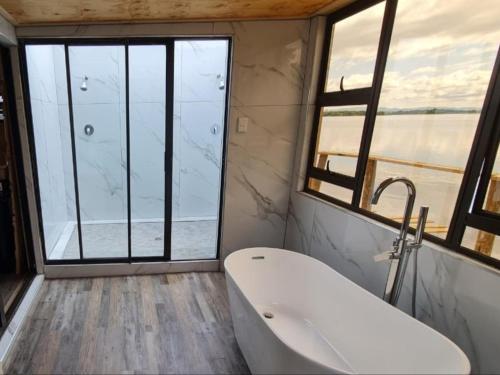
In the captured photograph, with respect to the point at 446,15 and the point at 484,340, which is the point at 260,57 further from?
the point at 484,340

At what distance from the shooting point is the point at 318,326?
5.86 ft

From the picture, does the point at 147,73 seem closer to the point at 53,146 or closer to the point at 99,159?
the point at 99,159

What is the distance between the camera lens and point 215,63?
3.51 metres

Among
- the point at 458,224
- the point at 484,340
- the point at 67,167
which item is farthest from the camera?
the point at 67,167

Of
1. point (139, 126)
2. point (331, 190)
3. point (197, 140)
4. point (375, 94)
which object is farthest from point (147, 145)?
point (375, 94)

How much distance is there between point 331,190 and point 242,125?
930 millimetres

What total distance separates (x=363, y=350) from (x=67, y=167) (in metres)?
3.40

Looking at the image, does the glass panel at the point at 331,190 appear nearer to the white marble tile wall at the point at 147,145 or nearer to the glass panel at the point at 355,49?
the glass panel at the point at 355,49

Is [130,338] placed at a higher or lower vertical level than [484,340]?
lower

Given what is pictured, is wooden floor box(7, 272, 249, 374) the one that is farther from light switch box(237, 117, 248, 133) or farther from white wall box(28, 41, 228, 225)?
light switch box(237, 117, 248, 133)

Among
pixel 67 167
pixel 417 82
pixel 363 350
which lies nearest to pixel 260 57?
pixel 417 82

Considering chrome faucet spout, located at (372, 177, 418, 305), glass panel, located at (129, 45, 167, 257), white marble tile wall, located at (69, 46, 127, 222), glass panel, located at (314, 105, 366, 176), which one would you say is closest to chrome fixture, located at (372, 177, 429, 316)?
chrome faucet spout, located at (372, 177, 418, 305)

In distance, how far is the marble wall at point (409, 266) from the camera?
3.83 feet

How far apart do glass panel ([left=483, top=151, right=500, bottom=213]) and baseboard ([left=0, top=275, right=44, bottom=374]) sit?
2.61 m
